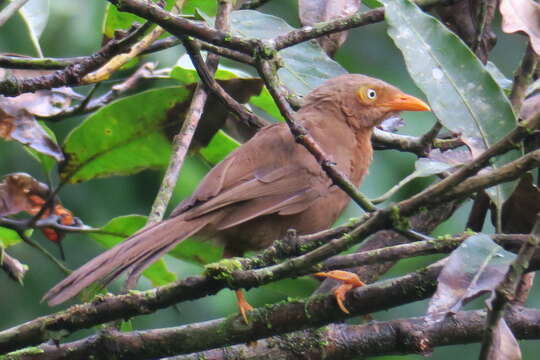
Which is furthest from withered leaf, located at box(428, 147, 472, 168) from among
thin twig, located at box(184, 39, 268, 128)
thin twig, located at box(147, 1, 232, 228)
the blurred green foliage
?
the blurred green foliage

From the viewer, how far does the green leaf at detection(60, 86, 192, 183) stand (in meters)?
4.31

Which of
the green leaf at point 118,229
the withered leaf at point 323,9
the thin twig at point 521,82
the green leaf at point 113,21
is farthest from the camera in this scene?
the green leaf at point 113,21

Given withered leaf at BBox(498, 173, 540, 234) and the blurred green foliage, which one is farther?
the blurred green foliage

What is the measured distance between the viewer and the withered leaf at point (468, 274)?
2.40 metres

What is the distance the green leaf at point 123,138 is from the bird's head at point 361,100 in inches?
35.9

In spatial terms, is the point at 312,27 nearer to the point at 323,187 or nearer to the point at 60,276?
the point at 323,187

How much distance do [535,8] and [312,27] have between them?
2.94 ft

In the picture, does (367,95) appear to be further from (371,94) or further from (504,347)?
(504,347)

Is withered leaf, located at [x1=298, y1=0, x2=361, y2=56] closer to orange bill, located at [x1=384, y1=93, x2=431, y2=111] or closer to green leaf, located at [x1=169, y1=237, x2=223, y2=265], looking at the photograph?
orange bill, located at [x1=384, y1=93, x2=431, y2=111]

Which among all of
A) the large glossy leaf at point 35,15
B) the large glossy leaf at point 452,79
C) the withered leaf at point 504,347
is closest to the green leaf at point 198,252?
the large glossy leaf at point 35,15

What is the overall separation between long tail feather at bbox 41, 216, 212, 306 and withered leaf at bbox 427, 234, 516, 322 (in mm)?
1195

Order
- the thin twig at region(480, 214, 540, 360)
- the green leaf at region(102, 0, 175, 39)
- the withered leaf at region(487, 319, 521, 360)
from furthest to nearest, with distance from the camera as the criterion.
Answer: the green leaf at region(102, 0, 175, 39), the withered leaf at region(487, 319, 521, 360), the thin twig at region(480, 214, 540, 360)

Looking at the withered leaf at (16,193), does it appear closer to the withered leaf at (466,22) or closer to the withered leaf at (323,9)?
the withered leaf at (323,9)

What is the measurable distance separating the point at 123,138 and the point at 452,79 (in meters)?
1.76
